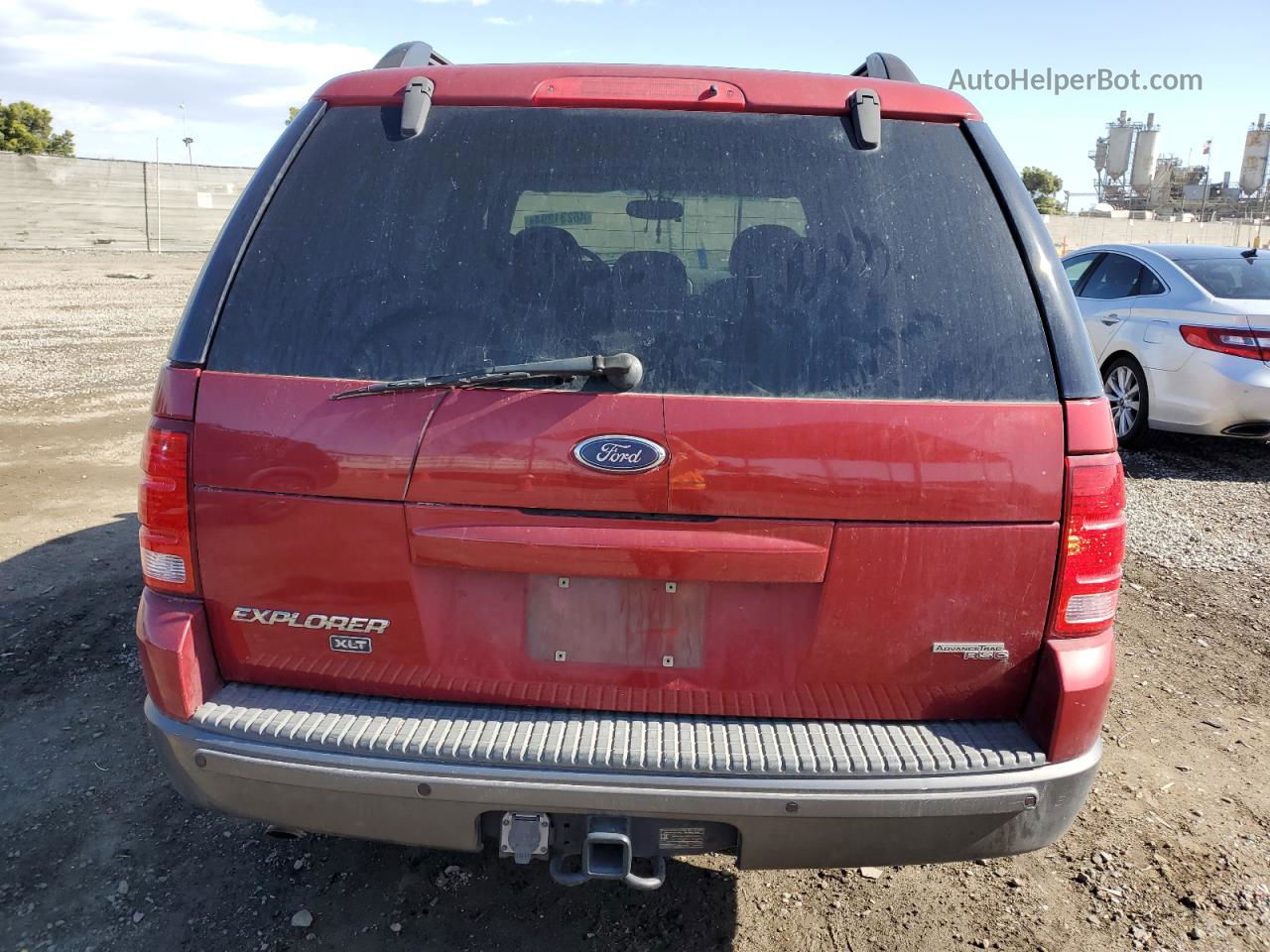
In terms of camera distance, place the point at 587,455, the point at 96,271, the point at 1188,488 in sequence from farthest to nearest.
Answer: the point at 96,271, the point at 1188,488, the point at 587,455

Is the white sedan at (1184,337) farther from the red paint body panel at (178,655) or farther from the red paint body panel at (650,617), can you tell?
the red paint body panel at (178,655)

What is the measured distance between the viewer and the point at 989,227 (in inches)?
88.6

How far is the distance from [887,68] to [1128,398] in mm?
6593

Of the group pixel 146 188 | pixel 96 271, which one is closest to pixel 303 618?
pixel 96 271

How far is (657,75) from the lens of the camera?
2404 mm

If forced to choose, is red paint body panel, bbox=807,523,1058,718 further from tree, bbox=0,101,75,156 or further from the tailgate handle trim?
tree, bbox=0,101,75,156

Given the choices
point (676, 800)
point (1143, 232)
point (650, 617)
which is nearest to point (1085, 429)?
point (650, 617)

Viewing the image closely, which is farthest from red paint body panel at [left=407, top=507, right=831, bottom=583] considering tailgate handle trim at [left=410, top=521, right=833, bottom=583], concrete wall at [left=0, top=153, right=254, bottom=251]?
concrete wall at [left=0, top=153, right=254, bottom=251]

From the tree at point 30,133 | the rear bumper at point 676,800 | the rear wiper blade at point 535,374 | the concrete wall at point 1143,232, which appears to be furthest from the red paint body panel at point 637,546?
the tree at point 30,133

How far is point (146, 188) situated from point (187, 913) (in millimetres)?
34971

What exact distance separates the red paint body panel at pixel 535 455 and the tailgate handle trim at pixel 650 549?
0.18ft

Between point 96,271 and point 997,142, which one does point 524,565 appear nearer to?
point 997,142

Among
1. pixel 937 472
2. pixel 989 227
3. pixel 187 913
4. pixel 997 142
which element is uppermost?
pixel 997 142

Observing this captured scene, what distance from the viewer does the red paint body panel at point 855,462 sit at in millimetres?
2057
